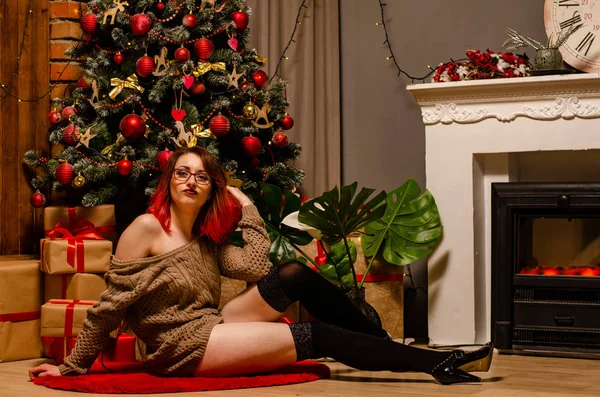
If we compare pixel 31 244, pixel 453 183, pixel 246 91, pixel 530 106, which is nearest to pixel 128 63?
pixel 246 91

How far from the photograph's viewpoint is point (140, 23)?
12.2 feet

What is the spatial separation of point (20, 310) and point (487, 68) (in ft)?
7.46

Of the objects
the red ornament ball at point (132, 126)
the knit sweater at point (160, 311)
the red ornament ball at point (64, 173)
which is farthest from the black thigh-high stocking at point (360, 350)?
the red ornament ball at point (64, 173)

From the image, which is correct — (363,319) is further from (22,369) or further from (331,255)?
(22,369)

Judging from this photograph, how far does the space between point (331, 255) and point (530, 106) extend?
109cm

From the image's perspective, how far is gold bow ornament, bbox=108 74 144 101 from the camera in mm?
3723

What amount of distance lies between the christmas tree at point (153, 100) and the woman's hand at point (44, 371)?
1002 millimetres

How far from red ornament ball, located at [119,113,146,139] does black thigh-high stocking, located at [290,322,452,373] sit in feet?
4.22

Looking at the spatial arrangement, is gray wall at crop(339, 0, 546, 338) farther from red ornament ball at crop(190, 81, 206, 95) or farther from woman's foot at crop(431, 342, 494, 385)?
woman's foot at crop(431, 342, 494, 385)

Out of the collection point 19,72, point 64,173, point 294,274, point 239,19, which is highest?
point 239,19

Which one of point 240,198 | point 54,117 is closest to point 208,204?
point 240,198

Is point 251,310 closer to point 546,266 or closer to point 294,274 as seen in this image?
point 294,274

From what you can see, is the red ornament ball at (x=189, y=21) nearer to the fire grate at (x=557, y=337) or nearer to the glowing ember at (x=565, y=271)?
the glowing ember at (x=565, y=271)

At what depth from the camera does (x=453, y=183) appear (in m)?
3.82
